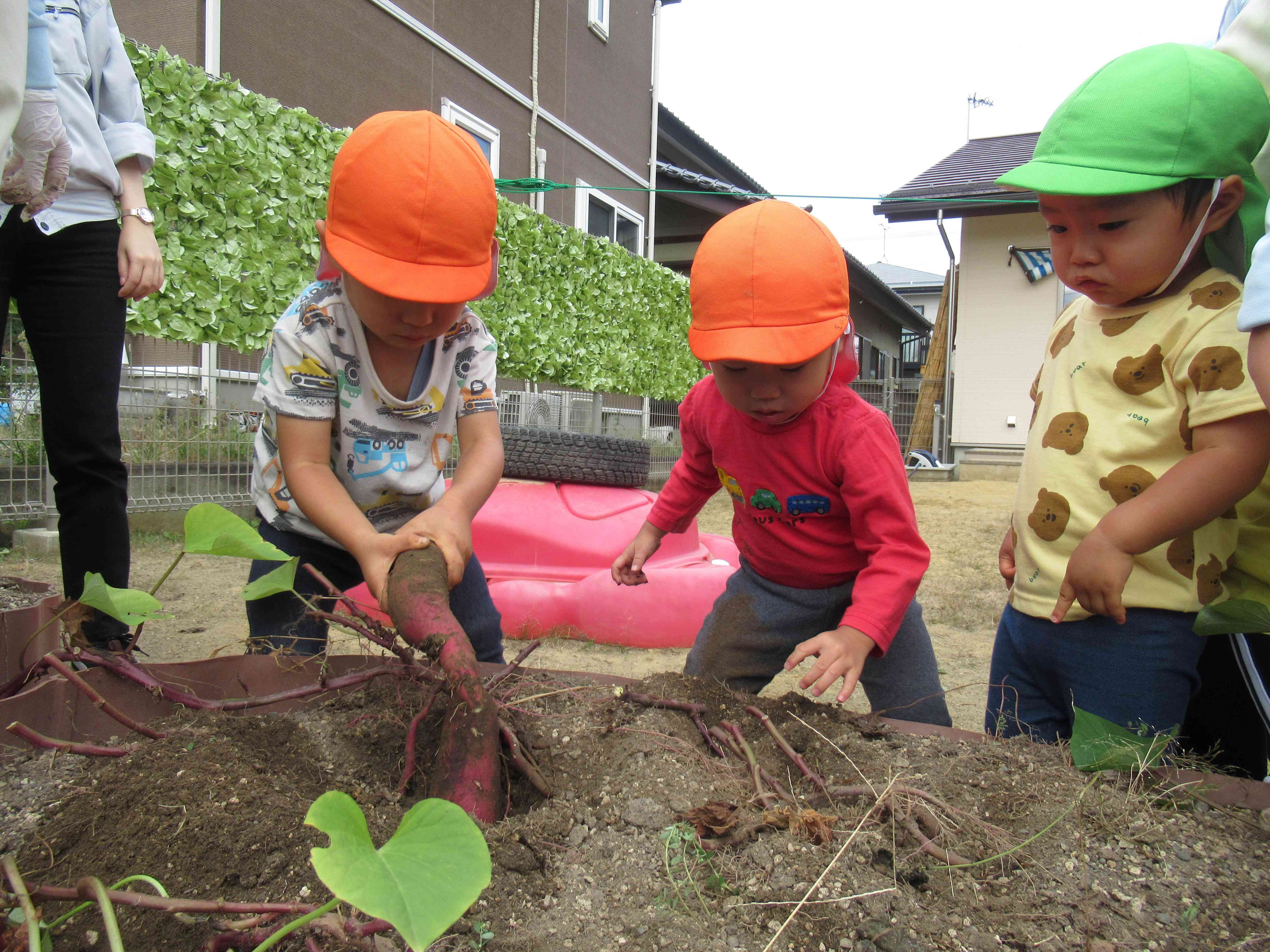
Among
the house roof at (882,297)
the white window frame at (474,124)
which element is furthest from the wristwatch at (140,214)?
the house roof at (882,297)

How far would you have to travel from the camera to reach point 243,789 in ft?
2.93

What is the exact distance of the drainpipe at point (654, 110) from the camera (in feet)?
43.7

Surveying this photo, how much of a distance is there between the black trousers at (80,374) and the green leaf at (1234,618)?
208 cm

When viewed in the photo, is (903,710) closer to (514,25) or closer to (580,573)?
(580,573)

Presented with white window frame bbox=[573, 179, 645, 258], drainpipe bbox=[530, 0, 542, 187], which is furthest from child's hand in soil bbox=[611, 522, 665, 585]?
drainpipe bbox=[530, 0, 542, 187]

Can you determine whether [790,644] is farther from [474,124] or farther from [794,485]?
[474,124]

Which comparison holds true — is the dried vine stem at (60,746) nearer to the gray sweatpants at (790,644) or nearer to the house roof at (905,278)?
the gray sweatpants at (790,644)

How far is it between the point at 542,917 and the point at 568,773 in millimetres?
327

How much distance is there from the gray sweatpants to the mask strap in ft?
2.81

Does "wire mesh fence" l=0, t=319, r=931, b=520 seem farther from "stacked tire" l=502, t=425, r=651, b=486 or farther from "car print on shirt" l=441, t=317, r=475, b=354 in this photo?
"car print on shirt" l=441, t=317, r=475, b=354

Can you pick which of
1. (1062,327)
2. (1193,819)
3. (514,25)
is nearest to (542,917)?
(1193,819)

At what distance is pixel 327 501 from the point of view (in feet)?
4.90

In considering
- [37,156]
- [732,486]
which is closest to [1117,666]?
[732,486]

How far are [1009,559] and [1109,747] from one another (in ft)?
2.60
